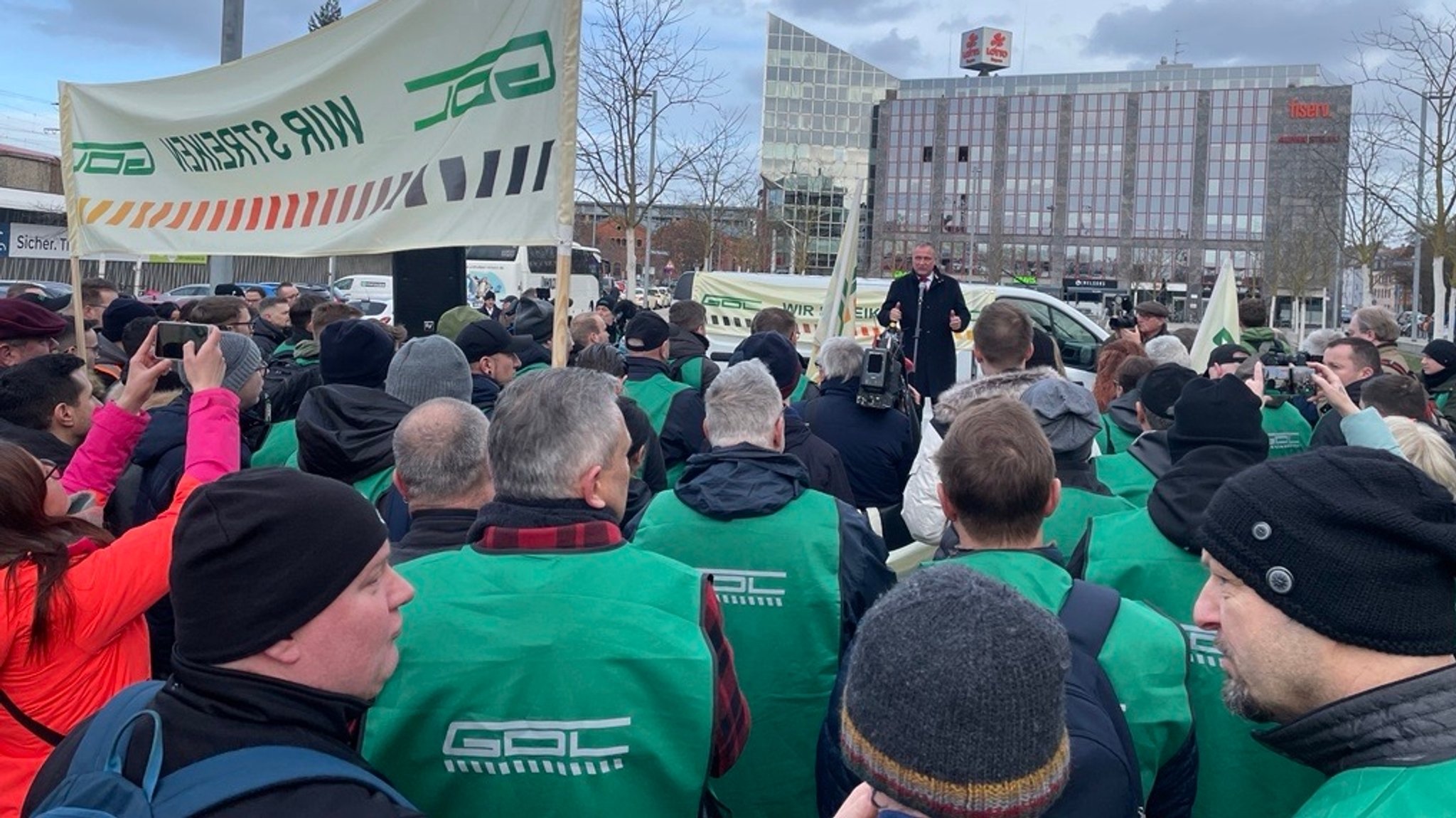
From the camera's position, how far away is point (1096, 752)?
1.98m

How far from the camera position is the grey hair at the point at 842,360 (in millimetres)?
5898

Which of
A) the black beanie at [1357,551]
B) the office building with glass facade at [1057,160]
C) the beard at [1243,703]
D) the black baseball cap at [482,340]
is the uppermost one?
the office building with glass facade at [1057,160]

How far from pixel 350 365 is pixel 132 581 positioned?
7.34ft

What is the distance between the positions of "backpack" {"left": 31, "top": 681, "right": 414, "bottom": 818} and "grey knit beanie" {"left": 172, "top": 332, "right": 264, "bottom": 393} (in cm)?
285

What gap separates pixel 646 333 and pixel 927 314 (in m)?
3.68

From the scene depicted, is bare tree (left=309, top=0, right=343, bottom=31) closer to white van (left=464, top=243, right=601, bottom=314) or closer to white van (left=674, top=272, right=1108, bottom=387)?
white van (left=464, top=243, right=601, bottom=314)

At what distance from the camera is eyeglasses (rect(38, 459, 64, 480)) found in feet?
9.39

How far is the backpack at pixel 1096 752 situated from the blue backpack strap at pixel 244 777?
3.50 ft

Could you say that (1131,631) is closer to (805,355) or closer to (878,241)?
(805,355)

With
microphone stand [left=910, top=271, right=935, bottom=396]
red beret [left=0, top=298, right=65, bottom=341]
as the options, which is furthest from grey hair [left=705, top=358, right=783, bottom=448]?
microphone stand [left=910, top=271, right=935, bottom=396]

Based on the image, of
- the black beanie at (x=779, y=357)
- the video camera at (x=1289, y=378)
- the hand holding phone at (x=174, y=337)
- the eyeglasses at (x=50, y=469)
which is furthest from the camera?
the black beanie at (x=779, y=357)

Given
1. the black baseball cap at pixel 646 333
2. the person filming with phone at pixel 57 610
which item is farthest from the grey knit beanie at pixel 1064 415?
the black baseball cap at pixel 646 333

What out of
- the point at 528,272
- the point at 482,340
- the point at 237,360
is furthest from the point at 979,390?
the point at 528,272

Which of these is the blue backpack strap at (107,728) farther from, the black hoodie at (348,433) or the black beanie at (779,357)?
the black beanie at (779,357)
